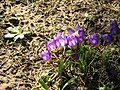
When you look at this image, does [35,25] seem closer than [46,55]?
No

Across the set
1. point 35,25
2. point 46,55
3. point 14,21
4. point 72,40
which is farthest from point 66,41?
point 14,21

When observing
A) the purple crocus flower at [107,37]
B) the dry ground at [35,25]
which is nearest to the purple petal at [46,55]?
the dry ground at [35,25]

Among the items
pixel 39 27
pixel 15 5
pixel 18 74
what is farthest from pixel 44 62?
pixel 15 5

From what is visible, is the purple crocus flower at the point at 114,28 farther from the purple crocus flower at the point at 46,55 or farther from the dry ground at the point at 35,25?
the purple crocus flower at the point at 46,55

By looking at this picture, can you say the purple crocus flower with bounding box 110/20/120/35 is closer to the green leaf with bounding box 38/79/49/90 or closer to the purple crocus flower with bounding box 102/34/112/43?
the purple crocus flower with bounding box 102/34/112/43

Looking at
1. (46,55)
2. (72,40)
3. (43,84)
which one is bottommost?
(43,84)

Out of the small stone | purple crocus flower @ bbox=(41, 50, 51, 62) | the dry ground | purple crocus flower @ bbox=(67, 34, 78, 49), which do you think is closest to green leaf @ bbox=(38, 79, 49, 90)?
the dry ground

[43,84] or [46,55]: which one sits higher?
[46,55]

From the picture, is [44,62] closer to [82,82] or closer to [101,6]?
[82,82]

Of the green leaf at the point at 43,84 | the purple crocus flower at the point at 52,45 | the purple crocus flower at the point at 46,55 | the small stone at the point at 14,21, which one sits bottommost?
the green leaf at the point at 43,84

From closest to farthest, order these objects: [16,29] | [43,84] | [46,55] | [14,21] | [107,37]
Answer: [43,84] → [46,55] → [107,37] → [16,29] → [14,21]

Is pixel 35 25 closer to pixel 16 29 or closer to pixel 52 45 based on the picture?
pixel 16 29
